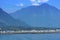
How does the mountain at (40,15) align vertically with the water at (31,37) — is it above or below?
above

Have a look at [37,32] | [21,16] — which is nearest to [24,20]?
[21,16]

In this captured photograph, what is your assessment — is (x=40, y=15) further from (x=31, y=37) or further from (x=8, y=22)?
(x=8, y=22)

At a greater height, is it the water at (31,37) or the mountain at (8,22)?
the mountain at (8,22)

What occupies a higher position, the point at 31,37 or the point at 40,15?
the point at 40,15

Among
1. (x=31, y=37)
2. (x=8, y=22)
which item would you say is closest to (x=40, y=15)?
(x=31, y=37)

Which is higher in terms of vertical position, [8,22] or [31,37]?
[8,22]

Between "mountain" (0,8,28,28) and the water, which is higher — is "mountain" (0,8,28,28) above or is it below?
above

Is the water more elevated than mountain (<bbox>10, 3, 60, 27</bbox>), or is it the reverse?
mountain (<bbox>10, 3, 60, 27</bbox>)

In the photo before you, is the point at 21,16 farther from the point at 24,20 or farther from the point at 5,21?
the point at 5,21
